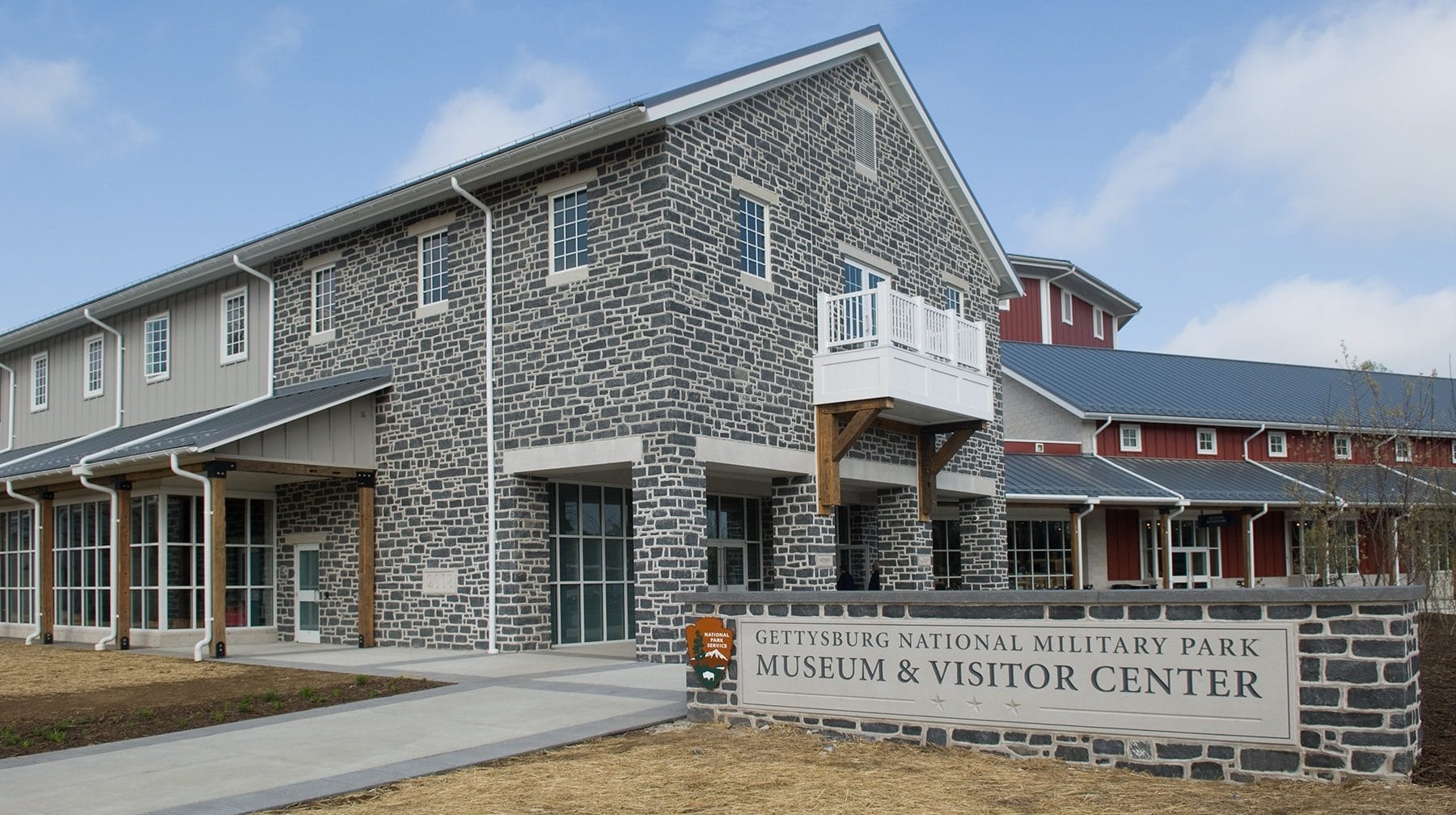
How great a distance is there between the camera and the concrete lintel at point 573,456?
54.9 ft

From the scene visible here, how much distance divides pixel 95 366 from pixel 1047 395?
22353mm

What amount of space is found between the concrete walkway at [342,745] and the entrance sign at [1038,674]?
4.63ft

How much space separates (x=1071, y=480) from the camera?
2845cm

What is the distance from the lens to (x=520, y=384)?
18.2m

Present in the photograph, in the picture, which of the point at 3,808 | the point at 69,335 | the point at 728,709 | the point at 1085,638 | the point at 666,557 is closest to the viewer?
the point at 3,808

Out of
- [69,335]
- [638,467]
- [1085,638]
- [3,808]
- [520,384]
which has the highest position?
[69,335]

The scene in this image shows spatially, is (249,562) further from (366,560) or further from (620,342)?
(620,342)

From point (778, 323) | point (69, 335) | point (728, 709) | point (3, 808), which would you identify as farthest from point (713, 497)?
point (69, 335)

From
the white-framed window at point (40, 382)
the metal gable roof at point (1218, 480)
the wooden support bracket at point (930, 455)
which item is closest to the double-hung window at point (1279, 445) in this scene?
the metal gable roof at point (1218, 480)

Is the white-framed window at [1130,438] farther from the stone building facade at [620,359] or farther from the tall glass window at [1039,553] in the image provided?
the stone building facade at [620,359]

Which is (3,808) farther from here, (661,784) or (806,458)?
(806,458)

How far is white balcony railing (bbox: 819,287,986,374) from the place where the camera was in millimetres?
18250

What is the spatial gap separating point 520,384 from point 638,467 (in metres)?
2.64

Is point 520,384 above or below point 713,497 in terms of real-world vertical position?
above
